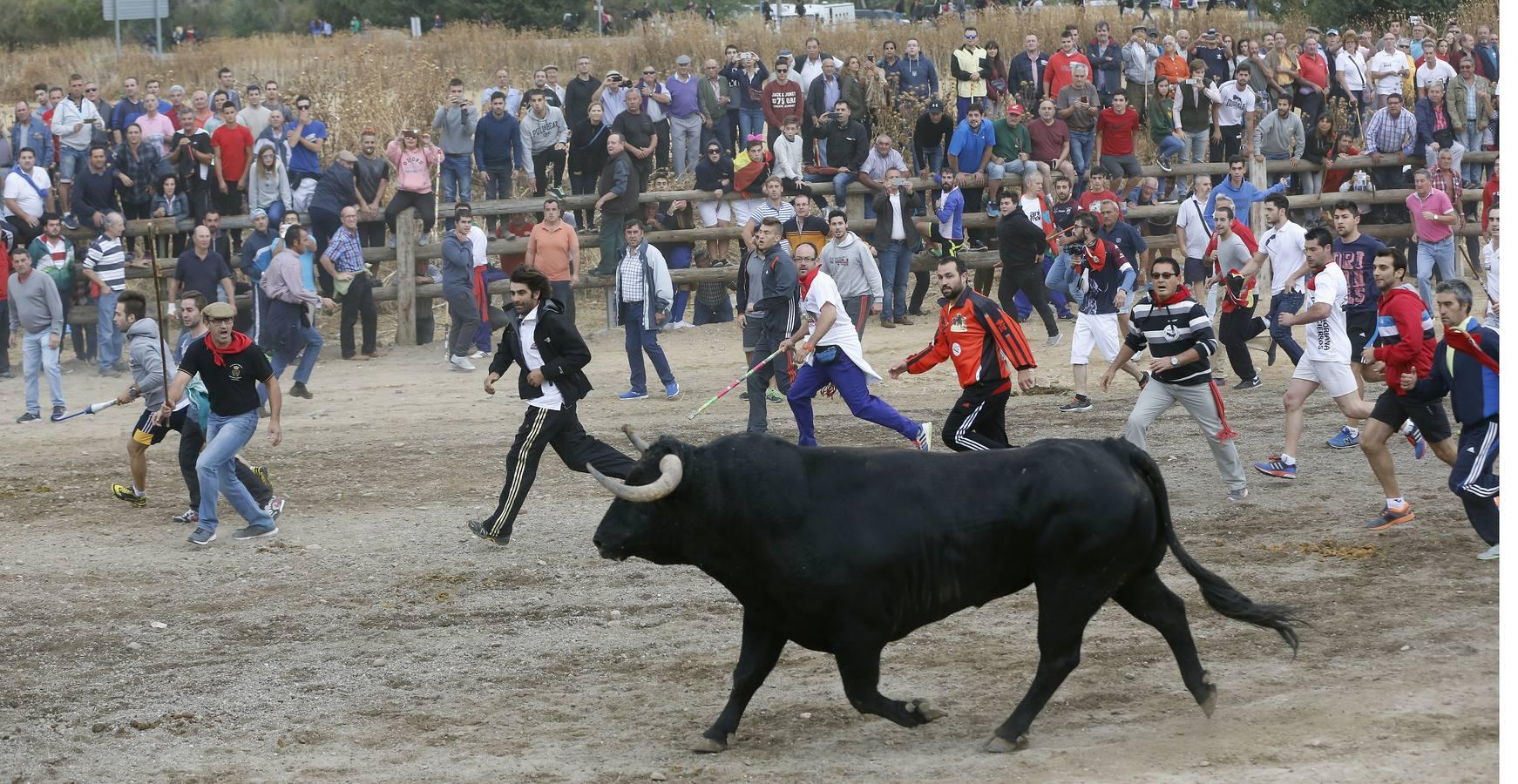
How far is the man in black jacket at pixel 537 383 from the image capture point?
1087cm

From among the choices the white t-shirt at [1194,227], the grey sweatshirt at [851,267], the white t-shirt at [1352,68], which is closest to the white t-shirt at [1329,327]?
the grey sweatshirt at [851,267]

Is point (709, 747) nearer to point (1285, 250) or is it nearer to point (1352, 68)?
point (1285, 250)

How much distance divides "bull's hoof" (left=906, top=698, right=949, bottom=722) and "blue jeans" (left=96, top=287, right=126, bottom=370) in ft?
42.4

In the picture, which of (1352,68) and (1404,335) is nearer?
(1404,335)

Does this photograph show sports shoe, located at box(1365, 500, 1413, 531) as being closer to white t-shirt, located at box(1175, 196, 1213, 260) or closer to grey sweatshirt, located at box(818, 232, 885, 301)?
grey sweatshirt, located at box(818, 232, 885, 301)

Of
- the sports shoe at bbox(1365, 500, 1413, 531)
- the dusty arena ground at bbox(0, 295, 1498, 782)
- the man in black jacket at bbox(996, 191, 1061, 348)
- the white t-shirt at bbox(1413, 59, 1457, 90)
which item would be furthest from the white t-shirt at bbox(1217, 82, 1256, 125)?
the sports shoe at bbox(1365, 500, 1413, 531)

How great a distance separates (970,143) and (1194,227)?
3.47 meters

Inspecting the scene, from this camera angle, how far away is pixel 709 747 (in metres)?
7.25

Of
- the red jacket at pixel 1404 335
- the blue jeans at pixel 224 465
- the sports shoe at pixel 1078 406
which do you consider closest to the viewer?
the red jacket at pixel 1404 335

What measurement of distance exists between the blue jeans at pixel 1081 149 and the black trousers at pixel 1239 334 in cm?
618

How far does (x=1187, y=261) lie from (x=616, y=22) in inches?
895

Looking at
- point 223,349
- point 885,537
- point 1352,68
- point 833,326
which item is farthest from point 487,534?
point 1352,68

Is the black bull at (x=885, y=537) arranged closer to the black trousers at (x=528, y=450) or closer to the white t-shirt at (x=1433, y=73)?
the black trousers at (x=528, y=450)

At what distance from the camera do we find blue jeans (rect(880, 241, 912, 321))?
19.9 m
